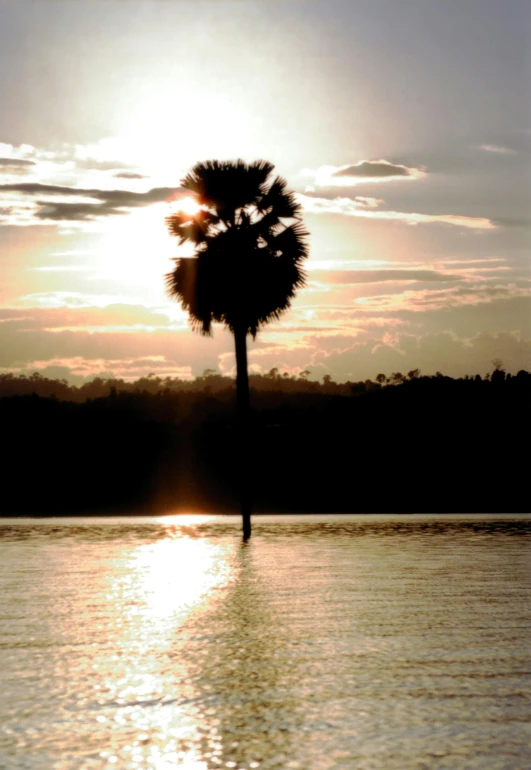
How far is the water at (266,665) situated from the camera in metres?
7.32

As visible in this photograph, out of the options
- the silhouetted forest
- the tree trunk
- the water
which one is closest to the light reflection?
the water

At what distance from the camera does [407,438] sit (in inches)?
2682

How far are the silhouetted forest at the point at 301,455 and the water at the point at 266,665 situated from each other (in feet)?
120

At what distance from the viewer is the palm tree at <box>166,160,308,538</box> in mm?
33656

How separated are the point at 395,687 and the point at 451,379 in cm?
6937

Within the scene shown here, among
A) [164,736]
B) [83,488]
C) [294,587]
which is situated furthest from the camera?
[83,488]

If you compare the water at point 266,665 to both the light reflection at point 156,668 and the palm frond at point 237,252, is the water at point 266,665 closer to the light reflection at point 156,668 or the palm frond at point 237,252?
A: the light reflection at point 156,668

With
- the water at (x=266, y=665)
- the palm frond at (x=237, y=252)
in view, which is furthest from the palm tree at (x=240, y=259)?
the water at (x=266, y=665)

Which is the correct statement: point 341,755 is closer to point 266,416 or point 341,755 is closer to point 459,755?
point 459,755

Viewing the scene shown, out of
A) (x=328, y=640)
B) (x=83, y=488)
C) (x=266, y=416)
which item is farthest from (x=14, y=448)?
(x=328, y=640)

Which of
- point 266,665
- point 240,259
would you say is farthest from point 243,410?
point 266,665

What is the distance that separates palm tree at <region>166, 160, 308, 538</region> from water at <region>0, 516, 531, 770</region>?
39.1ft

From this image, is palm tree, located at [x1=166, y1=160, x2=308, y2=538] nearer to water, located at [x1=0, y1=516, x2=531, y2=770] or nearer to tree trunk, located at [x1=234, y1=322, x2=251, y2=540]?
tree trunk, located at [x1=234, y1=322, x2=251, y2=540]

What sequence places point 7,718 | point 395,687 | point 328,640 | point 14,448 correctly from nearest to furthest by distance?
point 7,718
point 395,687
point 328,640
point 14,448
